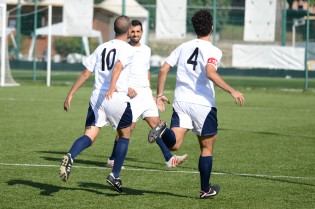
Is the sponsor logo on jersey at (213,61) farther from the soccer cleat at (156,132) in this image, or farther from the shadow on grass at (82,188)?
the shadow on grass at (82,188)

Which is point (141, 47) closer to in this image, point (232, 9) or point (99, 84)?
point (99, 84)

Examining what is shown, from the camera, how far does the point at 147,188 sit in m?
9.65

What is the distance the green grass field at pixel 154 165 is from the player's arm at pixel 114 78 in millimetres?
1027

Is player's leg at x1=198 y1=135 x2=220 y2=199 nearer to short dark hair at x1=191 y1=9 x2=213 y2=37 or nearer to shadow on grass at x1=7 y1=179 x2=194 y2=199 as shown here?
shadow on grass at x1=7 y1=179 x2=194 y2=199

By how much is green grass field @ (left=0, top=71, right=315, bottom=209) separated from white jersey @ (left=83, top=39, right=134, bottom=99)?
1097mm

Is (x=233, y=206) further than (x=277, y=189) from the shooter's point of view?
No

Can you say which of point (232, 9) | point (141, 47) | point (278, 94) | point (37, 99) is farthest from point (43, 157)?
point (232, 9)

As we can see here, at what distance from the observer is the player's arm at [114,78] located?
29.9 ft

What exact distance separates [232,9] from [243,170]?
70.6 ft

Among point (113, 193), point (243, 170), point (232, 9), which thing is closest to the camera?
point (113, 193)

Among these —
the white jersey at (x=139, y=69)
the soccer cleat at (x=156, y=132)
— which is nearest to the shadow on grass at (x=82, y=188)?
the soccer cleat at (x=156, y=132)

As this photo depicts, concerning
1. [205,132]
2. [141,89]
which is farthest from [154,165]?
[205,132]

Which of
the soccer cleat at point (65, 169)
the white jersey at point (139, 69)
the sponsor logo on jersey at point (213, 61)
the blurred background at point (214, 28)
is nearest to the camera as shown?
the soccer cleat at point (65, 169)

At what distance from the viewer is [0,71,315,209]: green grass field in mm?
8914
